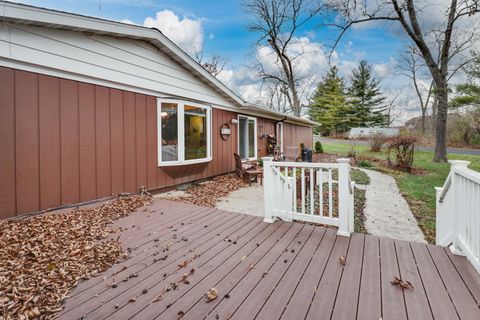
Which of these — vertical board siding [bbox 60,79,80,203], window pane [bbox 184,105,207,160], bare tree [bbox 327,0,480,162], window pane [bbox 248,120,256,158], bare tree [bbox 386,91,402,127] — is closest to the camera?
vertical board siding [bbox 60,79,80,203]

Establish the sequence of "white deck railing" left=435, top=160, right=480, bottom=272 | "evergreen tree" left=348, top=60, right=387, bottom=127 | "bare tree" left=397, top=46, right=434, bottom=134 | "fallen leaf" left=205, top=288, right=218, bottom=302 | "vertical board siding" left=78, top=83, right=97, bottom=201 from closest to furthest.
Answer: "fallen leaf" left=205, top=288, right=218, bottom=302
"white deck railing" left=435, top=160, right=480, bottom=272
"vertical board siding" left=78, top=83, right=97, bottom=201
"bare tree" left=397, top=46, right=434, bottom=134
"evergreen tree" left=348, top=60, right=387, bottom=127

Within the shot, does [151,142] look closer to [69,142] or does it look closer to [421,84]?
[69,142]

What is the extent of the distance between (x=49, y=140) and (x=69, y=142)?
0.30 meters

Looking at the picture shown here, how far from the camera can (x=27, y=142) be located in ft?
12.6

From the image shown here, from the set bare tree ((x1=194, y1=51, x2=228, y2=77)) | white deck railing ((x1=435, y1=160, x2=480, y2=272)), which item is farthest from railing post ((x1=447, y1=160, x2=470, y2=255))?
bare tree ((x1=194, y1=51, x2=228, y2=77))

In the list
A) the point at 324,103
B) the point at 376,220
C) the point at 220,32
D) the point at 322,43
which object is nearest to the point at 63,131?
the point at 376,220

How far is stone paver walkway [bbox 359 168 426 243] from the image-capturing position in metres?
4.08

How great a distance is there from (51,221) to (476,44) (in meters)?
16.8

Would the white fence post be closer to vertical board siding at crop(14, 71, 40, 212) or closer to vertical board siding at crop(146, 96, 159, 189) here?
vertical board siding at crop(146, 96, 159, 189)

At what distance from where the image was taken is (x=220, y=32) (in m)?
16.0

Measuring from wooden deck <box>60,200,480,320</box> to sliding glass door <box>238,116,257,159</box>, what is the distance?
6.53 m

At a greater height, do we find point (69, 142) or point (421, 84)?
point (421, 84)

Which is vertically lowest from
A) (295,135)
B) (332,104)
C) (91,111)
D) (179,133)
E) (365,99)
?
(179,133)

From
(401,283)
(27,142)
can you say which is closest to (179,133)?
(27,142)
